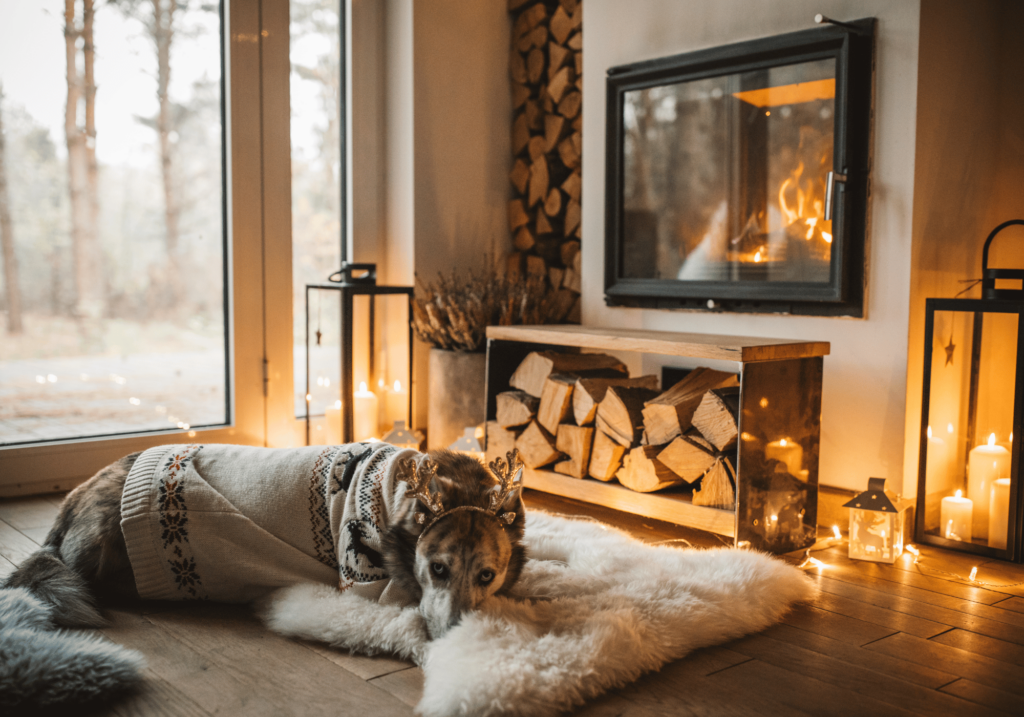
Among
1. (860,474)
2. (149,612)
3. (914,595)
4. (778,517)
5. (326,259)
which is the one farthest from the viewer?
(326,259)

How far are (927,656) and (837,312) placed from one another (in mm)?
1237

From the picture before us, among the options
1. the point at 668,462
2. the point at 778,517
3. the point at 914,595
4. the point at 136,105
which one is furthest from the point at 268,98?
the point at 914,595

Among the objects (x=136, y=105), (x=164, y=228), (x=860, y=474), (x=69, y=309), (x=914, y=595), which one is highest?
(x=136, y=105)

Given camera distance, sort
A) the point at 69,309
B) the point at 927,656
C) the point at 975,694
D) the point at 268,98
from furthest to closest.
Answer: the point at 268,98 < the point at 69,309 < the point at 927,656 < the point at 975,694

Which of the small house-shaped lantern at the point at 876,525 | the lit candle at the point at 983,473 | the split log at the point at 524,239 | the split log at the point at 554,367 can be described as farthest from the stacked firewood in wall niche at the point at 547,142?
the lit candle at the point at 983,473

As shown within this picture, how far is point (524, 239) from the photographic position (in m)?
4.02

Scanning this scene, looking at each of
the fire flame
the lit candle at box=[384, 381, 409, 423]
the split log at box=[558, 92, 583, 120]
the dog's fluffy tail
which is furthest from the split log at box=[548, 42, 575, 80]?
the dog's fluffy tail

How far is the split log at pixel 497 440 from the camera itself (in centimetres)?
305

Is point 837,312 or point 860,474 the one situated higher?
point 837,312

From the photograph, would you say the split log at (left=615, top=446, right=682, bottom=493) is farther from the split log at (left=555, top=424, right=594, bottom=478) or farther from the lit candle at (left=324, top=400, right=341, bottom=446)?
the lit candle at (left=324, top=400, right=341, bottom=446)

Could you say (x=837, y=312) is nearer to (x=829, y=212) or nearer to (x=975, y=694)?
(x=829, y=212)

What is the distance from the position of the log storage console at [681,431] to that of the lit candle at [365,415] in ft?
1.74

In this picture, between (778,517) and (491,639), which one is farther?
(778,517)

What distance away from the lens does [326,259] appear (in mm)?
3662
